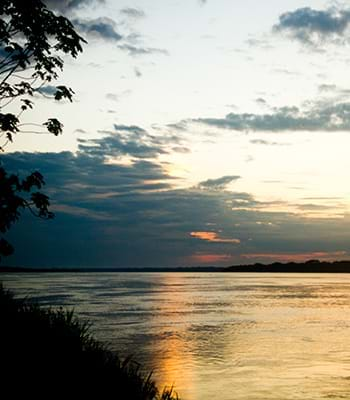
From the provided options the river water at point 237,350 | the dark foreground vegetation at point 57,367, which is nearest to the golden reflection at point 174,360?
the river water at point 237,350

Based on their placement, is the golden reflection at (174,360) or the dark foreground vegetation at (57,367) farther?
the golden reflection at (174,360)

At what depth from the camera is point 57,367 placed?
12758 mm

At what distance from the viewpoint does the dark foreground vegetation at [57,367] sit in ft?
37.9

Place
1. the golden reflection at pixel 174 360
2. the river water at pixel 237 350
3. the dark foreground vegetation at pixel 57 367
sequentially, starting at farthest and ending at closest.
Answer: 1. the golden reflection at pixel 174 360
2. the river water at pixel 237 350
3. the dark foreground vegetation at pixel 57 367

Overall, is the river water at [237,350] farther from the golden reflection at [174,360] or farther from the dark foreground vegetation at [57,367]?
the dark foreground vegetation at [57,367]

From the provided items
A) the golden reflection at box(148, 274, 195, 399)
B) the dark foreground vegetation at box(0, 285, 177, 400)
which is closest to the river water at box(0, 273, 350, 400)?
the golden reflection at box(148, 274, 195, 399)

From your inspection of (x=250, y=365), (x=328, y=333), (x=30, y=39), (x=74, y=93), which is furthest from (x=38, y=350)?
(x=328, y=333)

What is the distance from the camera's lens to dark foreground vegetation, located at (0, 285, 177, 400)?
11539 mm

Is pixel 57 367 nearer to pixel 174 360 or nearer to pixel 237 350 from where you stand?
pixel 174 360

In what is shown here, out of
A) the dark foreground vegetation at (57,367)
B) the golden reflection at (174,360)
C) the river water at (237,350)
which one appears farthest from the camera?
the golden reflection at (174,360)

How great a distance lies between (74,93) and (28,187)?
279 centimetres

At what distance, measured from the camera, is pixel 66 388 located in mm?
11688

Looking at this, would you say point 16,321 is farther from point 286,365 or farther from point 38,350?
point 286,365

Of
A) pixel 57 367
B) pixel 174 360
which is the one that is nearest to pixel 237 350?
pixel 174 360
